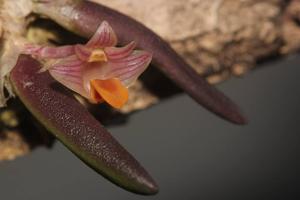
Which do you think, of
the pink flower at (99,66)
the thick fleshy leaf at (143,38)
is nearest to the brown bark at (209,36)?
the thick fleshy leaf at (143,38)

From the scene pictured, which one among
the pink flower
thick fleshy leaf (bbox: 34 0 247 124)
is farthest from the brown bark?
the pink flower

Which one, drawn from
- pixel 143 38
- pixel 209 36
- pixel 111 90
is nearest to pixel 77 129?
pixel 111 90

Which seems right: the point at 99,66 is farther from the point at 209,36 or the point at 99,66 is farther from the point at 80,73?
the point at 209,36

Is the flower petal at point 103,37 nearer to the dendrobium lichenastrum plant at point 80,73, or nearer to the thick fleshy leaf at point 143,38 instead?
the dendrobium lichenastrum plant at point 80,73

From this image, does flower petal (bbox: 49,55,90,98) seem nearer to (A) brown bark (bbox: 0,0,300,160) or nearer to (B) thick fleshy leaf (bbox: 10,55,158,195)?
(B) thick fleshy leaf (bbox: 10,55,158,195)

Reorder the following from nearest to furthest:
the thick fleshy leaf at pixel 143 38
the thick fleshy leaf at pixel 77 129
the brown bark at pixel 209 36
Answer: the thick fleshy leaf at pixel 77 129, the thick fleshy leaf at pixel 143 38, the brown bark at pixel 209 36

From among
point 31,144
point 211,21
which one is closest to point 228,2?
point 211,21

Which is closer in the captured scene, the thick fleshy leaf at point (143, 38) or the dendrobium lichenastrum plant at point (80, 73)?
the dendrobium lichenastrum plant at point (80, 73)
